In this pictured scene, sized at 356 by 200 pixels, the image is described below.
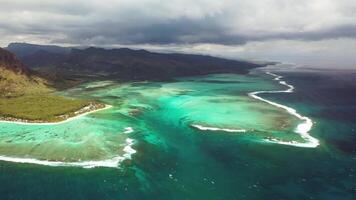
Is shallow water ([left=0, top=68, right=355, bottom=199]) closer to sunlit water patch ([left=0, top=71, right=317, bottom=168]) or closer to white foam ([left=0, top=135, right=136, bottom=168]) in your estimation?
sunlit water patch ([left=0, top=71, right=317, bottom=168])

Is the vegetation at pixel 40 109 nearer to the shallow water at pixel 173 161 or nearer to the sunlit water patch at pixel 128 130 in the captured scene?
the sunlit water patch at pixel 128 130

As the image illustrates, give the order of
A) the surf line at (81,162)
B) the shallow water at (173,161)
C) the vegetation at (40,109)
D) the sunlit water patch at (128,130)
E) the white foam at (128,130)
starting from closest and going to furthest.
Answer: the shallow water at (173,161) < the surf line at (81,162) < the sunlit water patch at (128,130) < the white foam at (128,130) < the vegetation at (40,109)

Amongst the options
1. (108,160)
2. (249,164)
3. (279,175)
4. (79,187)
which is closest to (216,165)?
(249,164)

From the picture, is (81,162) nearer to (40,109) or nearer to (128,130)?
(128,130)

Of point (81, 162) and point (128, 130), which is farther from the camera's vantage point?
point (128, 130)

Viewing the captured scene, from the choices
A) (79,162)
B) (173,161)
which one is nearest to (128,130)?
(173,161)

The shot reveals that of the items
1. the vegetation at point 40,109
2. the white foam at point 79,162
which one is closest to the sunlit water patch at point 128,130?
the white foam at point 79,162

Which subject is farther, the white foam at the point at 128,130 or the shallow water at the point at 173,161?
the white foam at the point at 128,130
